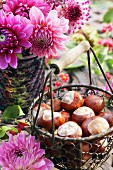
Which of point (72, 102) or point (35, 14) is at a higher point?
point (35, 14)

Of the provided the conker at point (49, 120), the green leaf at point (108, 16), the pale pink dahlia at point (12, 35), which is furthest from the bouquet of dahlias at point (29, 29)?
the green leaf at point (108, 16)

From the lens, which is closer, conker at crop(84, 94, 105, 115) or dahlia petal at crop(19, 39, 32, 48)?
dahlia petal at crop(19, 39, 32, 48)

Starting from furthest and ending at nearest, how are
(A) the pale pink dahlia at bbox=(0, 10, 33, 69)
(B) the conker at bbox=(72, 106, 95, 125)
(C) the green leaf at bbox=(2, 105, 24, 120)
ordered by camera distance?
(C) the green leaf at bbox=(2, 105, 24, 120)
(B) the conker at bbox=(72, 106, 95, 125)
(A) the pale pink dahlia at bbox=(0, 10, 33, 69)

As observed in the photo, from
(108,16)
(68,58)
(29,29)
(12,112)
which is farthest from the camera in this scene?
(108,16)

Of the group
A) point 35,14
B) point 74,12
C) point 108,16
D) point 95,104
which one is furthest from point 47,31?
point 108,16

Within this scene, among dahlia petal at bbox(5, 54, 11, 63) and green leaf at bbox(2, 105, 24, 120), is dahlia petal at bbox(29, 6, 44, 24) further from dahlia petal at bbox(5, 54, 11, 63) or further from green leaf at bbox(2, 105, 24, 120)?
green leaf at bbox(2, 105, 24, 120)

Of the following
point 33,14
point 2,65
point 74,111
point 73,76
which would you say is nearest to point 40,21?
point 33,14

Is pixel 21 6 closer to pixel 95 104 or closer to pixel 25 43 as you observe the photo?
pixel 25 43

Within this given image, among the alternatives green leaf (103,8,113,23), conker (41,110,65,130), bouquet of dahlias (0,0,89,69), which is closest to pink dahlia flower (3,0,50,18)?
bouquet of dahlias (0,0,89,69)
